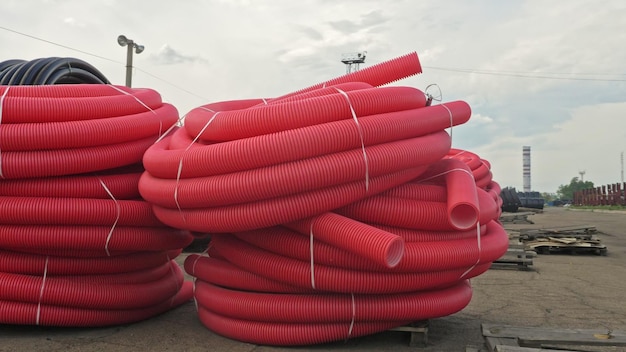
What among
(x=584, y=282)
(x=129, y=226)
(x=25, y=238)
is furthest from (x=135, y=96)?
(x=584, y=282)

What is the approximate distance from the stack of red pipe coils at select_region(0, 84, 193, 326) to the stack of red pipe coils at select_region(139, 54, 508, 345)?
541 millimetres

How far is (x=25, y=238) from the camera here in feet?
15.2

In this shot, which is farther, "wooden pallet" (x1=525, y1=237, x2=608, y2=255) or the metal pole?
the metal pole

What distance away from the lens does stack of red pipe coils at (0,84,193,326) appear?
464 cm

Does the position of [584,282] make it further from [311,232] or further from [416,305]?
[311,232]

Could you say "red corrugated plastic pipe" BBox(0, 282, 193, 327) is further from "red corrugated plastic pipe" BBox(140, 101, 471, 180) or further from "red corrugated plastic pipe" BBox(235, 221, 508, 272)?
"red corrugated plastic pipe" BBox(235, 221, 508, 272)

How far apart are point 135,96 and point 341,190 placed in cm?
260

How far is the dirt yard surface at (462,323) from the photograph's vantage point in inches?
179

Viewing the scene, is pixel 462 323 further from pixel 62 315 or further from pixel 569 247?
pixel 569 247

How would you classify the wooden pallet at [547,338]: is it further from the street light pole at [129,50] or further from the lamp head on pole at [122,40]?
the lamp head on pole at [122,40]

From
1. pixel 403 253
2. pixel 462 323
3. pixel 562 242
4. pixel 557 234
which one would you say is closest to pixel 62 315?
pixel 403 253

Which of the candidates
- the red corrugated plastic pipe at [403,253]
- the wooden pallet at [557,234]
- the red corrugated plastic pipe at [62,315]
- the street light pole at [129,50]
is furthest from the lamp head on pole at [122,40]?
the red corrugated plastic pipe at [403,253]

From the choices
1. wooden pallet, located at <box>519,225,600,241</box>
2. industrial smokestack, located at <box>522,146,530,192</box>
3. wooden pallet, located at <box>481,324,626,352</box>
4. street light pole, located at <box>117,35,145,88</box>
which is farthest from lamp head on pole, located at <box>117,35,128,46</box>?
industrial smokestack, located at <box>522,146,530,192</box>

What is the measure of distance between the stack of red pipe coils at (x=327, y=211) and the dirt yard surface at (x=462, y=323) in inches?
10.3
